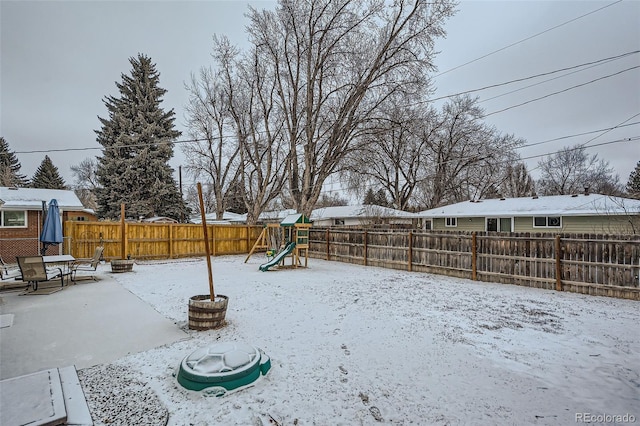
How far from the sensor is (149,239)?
13242 mm

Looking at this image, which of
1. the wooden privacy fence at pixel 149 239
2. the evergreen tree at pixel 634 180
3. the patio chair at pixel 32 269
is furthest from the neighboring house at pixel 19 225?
the evergreen tree at pixel 634 180

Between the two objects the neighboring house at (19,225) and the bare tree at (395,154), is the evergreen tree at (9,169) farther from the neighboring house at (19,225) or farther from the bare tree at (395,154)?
the bare tree at (395,154)

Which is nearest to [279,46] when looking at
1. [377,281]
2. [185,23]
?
[185,23]

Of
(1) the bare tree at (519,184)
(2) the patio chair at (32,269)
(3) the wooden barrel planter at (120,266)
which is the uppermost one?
(1) the bare tree at (519,184)

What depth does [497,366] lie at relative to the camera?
11.1 feet

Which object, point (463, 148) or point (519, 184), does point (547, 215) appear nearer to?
point (463, 148)

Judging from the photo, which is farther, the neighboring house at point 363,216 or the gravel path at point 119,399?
the neighboring house at point 363,216

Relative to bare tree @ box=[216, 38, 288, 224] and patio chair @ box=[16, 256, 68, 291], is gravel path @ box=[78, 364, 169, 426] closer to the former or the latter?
patio chair @ box=[16, 256, 68, 291]

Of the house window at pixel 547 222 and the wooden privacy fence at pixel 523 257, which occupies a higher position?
the house window at pixel 547 222

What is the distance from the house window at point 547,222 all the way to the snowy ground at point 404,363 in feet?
34.8

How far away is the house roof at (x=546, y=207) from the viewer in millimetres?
13906

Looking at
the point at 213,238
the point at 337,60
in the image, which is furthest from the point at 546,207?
the point at 213,238

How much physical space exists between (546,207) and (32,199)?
998 inches

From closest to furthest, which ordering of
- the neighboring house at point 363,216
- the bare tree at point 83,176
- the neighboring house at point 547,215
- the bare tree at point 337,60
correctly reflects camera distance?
1. the neighboring house at point 547,215
2. the bare tree at point 337,60
3. the neighboring house at point 363,216
4. the bare tree at point 83,176
